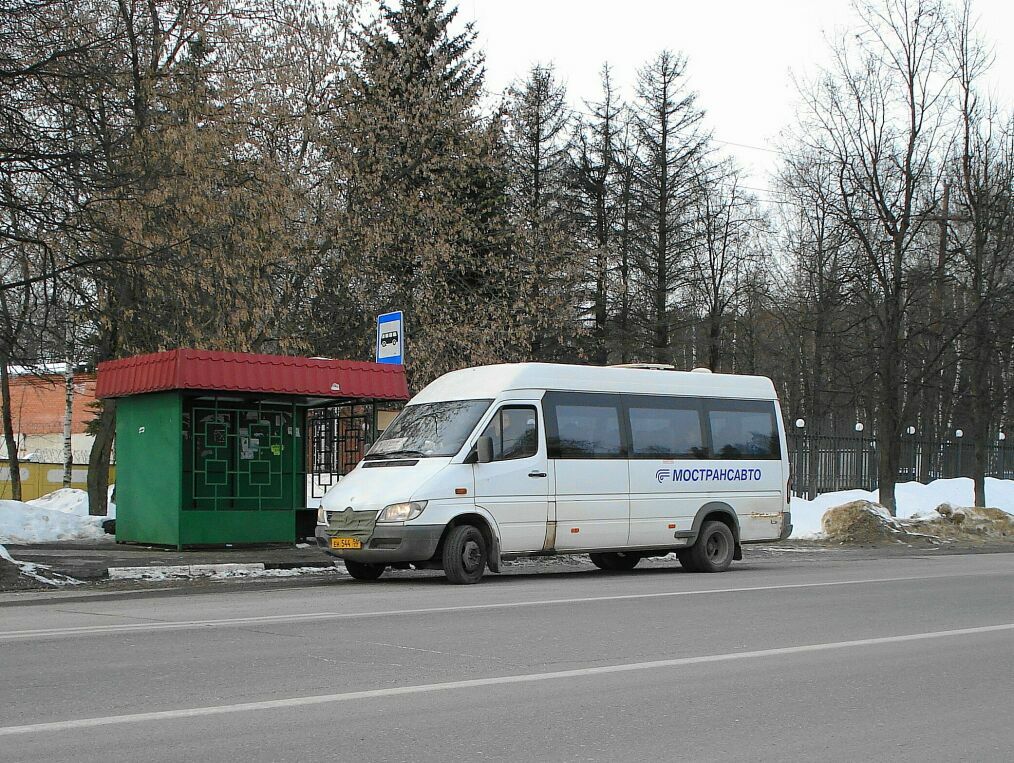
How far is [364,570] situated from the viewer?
1520 cm

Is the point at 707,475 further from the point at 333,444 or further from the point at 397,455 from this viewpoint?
the point at 333,444

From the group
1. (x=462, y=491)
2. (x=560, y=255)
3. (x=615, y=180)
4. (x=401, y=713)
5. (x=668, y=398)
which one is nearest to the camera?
(x=401, y=713)

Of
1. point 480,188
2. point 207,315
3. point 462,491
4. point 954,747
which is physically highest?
point 480,188

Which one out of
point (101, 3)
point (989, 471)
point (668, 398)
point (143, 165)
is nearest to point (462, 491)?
point (668, 398)

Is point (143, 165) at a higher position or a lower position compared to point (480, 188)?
lower

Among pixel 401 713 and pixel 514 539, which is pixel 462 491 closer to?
pixel 514 539

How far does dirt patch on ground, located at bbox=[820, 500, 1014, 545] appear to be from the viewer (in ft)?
81.4

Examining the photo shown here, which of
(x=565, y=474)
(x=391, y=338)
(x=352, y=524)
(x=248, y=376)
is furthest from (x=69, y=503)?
(x=565, y=474)

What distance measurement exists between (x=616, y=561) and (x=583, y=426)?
2.88m

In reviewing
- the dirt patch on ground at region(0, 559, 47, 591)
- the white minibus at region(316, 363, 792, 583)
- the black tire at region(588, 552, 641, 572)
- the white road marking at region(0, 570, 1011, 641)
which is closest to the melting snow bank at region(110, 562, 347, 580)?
the dirt patch on ground at region(0, 559, 47, 591)

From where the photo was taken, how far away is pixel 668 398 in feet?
55.9

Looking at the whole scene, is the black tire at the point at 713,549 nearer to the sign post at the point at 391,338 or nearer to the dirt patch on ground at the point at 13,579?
the sign post at the point at 391,338

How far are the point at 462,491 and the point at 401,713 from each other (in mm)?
8116

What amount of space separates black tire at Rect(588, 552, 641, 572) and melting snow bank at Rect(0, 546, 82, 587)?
7367 mm
